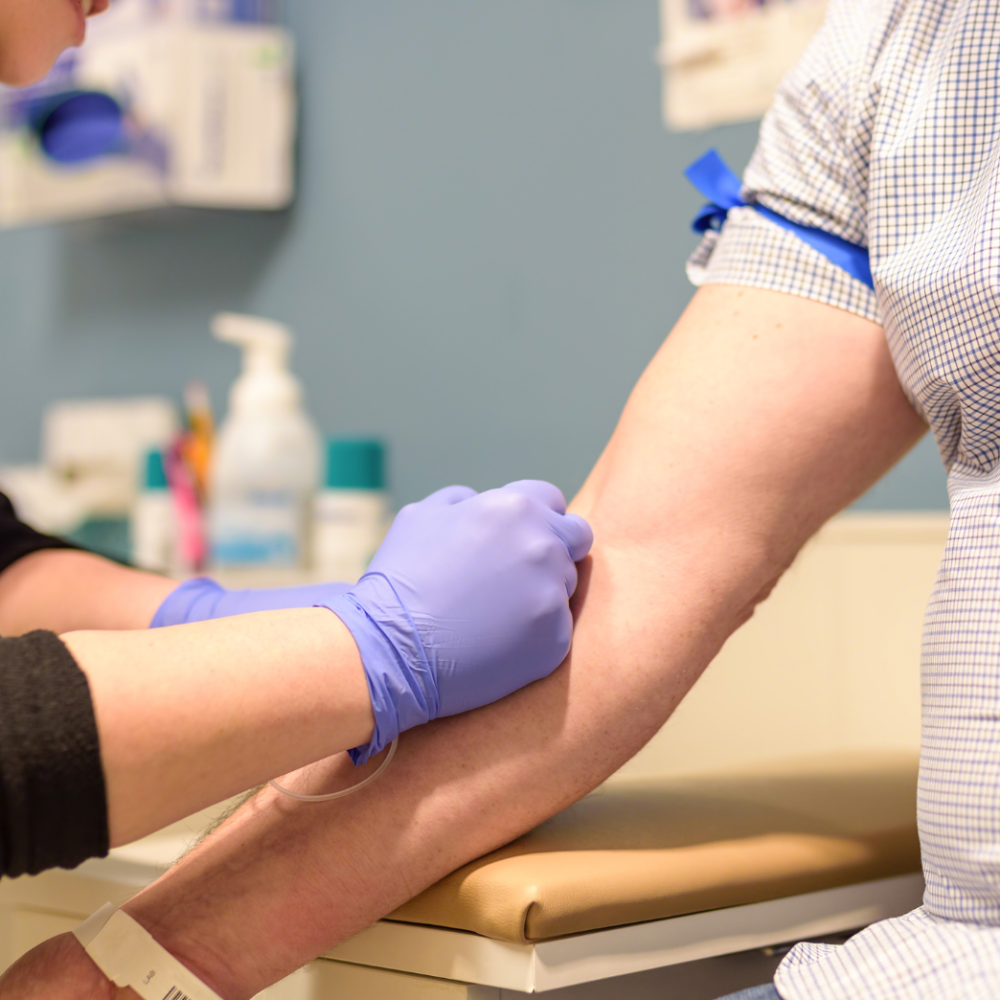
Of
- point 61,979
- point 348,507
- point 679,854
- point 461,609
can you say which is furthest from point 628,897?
point 348,507

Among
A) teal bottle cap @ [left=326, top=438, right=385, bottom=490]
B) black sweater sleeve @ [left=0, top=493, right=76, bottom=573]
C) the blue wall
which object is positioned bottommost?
teal bottle cap @ [left=326, top=438, right=385, bottom=490]

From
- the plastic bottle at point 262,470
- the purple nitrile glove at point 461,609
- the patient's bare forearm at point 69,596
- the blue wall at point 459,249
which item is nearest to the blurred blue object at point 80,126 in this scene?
the blue wall at point 459,249

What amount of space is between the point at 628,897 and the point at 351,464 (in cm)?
Answer: 94

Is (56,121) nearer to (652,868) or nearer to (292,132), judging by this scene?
(292,132)

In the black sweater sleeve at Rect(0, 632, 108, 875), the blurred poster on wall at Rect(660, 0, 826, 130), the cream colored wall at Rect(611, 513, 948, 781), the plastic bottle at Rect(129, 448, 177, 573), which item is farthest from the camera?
the plastic bottle at Rect(129, 448, 177, 573)

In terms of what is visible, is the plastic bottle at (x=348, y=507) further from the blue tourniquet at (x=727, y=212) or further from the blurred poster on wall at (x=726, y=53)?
the blue tourniquet at (x=727, y=212)

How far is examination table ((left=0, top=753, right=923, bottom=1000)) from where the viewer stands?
0.55m

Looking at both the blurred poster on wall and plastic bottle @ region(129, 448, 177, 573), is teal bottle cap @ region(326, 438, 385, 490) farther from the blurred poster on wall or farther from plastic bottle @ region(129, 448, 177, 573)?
the blurred poster on wall

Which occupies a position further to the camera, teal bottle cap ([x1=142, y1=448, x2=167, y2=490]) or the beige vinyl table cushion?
teal bottle cap ([x1=142, y1=448, x2=167, y2=490])

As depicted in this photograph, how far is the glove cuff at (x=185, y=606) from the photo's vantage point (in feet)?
2.70

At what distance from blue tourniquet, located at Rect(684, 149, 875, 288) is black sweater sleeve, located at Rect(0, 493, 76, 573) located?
1.79 feet

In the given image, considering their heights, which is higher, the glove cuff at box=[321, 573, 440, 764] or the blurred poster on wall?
the blurred poster on wall

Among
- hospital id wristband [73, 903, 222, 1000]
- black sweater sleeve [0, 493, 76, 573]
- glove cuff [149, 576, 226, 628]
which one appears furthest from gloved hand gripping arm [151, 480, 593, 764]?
black sweater sleeve [0, 493, 76, 573]

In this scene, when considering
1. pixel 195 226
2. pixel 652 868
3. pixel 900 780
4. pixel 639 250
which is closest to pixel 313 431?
pixel 195 226
